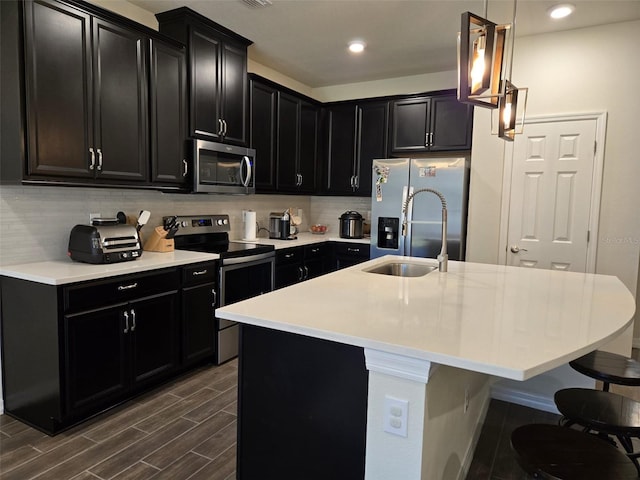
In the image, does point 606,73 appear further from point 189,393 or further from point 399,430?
point 189,393

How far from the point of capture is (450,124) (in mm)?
4316

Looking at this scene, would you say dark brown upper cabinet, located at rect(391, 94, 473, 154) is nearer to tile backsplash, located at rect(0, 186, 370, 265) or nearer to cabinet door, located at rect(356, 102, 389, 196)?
cabinet door, located at rect(356, 102, 389, 196)

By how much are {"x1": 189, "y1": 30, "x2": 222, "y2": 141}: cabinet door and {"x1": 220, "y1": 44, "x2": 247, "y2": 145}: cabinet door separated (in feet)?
0.26

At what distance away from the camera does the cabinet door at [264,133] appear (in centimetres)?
402

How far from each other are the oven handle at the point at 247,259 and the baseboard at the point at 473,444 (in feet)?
6.72

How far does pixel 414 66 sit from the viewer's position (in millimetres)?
4453

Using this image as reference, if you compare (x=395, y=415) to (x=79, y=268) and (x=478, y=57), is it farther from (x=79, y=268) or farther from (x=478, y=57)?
(x=79, y=268)

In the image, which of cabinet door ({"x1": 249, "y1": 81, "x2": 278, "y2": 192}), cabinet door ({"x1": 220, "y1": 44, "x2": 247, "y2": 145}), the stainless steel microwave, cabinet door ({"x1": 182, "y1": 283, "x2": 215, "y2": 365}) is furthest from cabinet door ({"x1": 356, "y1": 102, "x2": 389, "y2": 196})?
cabinet door ({"x1": 182, "y1": 283, "x2": 215, "y2": 365})

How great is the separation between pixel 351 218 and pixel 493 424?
2.72m


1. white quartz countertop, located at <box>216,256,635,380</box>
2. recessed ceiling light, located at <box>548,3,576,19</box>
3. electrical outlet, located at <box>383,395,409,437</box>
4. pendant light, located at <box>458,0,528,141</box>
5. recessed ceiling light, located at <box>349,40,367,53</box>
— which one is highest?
recessed ceiling light, located at <box>349,40,367,53</box>

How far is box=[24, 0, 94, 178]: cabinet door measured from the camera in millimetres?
2262

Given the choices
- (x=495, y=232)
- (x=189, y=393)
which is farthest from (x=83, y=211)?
(x=495, y=232)

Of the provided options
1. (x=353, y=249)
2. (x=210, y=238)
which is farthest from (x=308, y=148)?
(x=210, y=238)

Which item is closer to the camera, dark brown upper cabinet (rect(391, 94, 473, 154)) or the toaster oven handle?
the toaster oven handle
